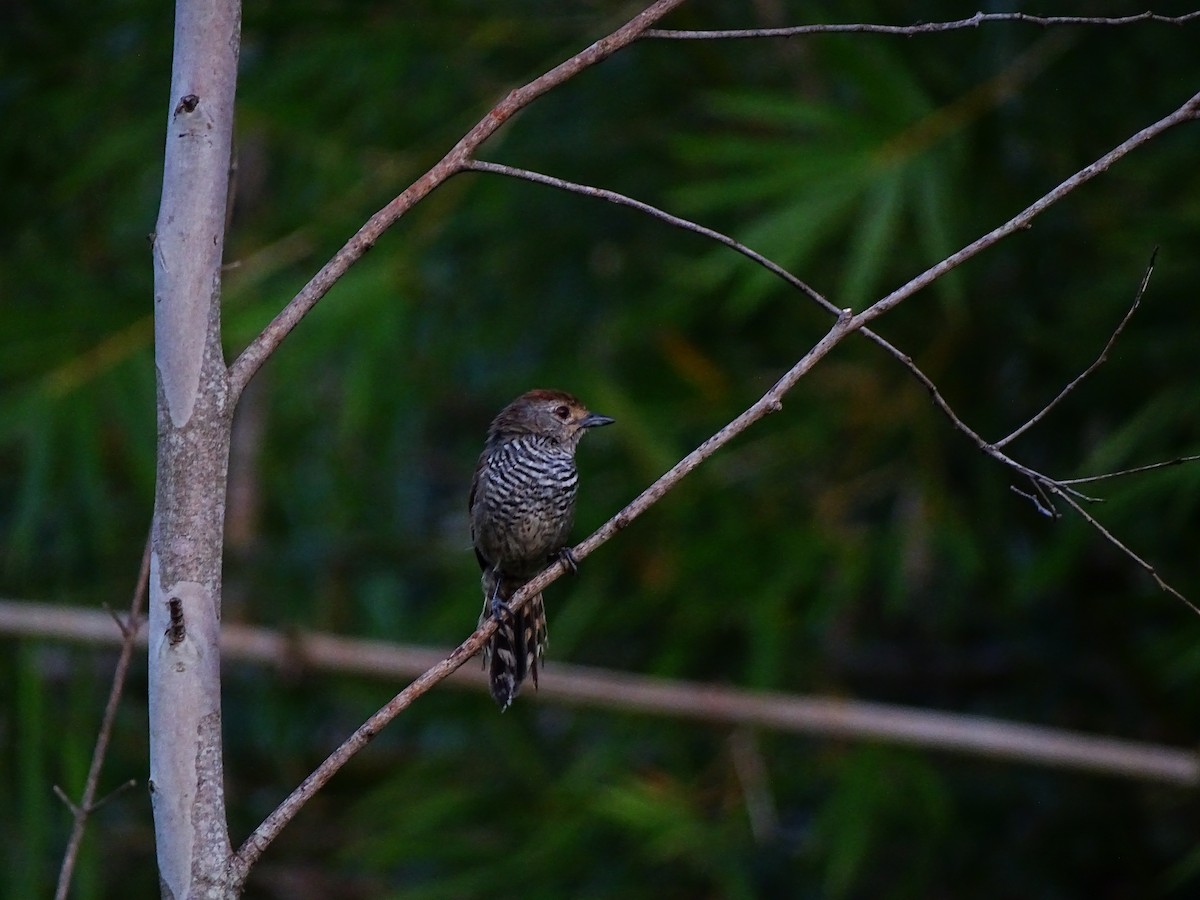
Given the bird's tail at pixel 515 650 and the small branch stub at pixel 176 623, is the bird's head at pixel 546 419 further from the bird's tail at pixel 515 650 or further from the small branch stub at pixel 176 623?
the small branch stub at pixel 176 623

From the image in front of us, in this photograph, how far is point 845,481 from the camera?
5.96 metres

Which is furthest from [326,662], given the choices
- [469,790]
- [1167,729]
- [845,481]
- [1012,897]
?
[1167,729]

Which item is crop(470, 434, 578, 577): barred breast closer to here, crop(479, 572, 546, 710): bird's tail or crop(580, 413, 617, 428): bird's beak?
crop(580, 413, 617, 428): bird's beak

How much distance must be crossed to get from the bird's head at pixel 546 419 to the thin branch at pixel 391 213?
230 centimetres

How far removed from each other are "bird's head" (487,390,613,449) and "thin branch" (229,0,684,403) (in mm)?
2301

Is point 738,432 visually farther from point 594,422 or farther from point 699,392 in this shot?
point 699,392

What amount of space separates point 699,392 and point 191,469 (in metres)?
4.00

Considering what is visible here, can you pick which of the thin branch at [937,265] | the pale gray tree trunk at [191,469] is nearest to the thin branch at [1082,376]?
the thin branch at [937,265]

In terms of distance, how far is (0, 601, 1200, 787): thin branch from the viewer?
510 centimetres

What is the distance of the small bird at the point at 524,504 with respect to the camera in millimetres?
4020

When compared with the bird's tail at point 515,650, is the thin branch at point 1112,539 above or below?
below

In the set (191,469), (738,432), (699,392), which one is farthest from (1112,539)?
(699,392)

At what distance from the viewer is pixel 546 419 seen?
4555mm

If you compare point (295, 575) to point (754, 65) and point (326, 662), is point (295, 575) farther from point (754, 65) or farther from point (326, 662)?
point (754, 65)
